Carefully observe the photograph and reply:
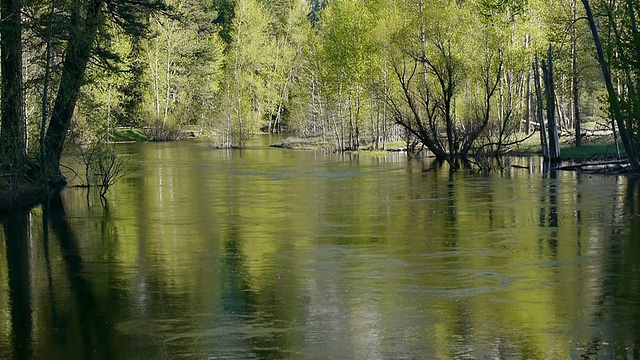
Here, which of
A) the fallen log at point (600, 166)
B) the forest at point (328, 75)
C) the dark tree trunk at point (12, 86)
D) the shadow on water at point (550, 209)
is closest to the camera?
the shadow on water at point (550, 209)

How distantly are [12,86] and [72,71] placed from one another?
2933 mm

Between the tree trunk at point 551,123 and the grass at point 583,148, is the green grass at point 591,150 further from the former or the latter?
the tree trunk at point 551,123

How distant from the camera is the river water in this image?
11148 millimetres

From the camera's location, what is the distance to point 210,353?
420 inches

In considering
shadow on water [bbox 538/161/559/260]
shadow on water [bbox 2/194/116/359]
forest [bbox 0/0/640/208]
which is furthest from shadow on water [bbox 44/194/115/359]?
shadow on water [bbox 538/161/559/260]

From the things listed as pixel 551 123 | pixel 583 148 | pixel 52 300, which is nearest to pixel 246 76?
pixel 583 148

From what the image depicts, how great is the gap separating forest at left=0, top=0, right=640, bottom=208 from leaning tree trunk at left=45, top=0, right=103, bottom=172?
0.07 m

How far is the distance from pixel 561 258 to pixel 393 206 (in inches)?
372

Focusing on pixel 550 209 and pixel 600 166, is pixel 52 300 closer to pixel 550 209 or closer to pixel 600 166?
pixel 550 209

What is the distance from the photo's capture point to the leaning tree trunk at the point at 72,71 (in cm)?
2844

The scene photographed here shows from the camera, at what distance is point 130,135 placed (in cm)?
7612

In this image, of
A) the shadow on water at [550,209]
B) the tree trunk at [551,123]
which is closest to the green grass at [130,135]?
the tree trunk at [551,123]

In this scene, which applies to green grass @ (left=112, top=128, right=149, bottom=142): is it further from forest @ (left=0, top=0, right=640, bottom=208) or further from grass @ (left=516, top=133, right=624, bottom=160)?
grass @ (left=516, top=133, right=624, bottom=160)

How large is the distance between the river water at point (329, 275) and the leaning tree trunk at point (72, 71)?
3.02m
